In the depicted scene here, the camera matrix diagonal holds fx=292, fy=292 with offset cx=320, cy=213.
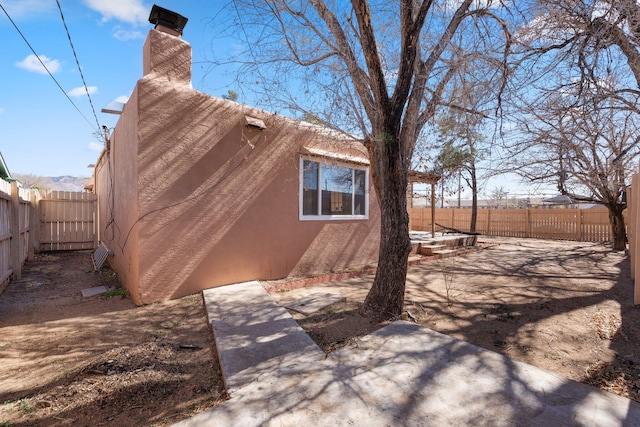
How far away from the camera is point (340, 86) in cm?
447

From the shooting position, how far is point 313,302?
4320 mm

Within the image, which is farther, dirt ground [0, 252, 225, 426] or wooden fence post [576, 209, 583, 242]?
wooden fence post [576, 209, 583, 242]

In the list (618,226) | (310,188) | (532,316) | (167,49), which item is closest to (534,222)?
(618,226)

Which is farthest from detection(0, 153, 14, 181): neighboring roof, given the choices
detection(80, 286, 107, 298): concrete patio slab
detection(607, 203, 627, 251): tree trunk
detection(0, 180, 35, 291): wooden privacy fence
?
detection(607, 203, 627, 251): tree trunk

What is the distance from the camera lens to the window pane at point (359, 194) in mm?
7398

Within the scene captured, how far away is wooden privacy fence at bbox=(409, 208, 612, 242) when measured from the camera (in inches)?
516

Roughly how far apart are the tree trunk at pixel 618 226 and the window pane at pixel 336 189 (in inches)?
347

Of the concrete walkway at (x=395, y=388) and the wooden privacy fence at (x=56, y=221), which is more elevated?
the wooden privacy fence at (x=56, y=221)

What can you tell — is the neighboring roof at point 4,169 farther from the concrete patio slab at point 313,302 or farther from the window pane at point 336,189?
the concrete patio slab at point 313,302

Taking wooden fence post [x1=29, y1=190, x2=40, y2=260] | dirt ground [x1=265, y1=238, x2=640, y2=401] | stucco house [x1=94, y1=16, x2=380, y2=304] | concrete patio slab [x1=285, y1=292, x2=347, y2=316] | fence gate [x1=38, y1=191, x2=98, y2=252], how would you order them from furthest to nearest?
fence gate [x1=38, y1=191, x2=98, y2=252] < wooden fence post [x1=29, y1=190, x2=40, y2=260] < stucco house [x1=94, y1=16, x2=380, y2=304] < concrete patio slab [x1=285, y1=292, x2=347, y2=316] < dirt ground [x1=265, y1=238, x2=640, y2=401]

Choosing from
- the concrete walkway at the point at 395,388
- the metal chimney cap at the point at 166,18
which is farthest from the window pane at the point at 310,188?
the concrete walkway at the point at 395,388

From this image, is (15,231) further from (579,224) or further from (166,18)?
(579,224)

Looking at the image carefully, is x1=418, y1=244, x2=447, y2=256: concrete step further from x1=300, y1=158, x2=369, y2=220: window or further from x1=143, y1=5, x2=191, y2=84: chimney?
x1=143, y1=5, x2=191, y2=84: chimney

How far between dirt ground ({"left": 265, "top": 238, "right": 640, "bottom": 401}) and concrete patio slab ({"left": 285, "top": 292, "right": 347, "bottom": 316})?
9cm
